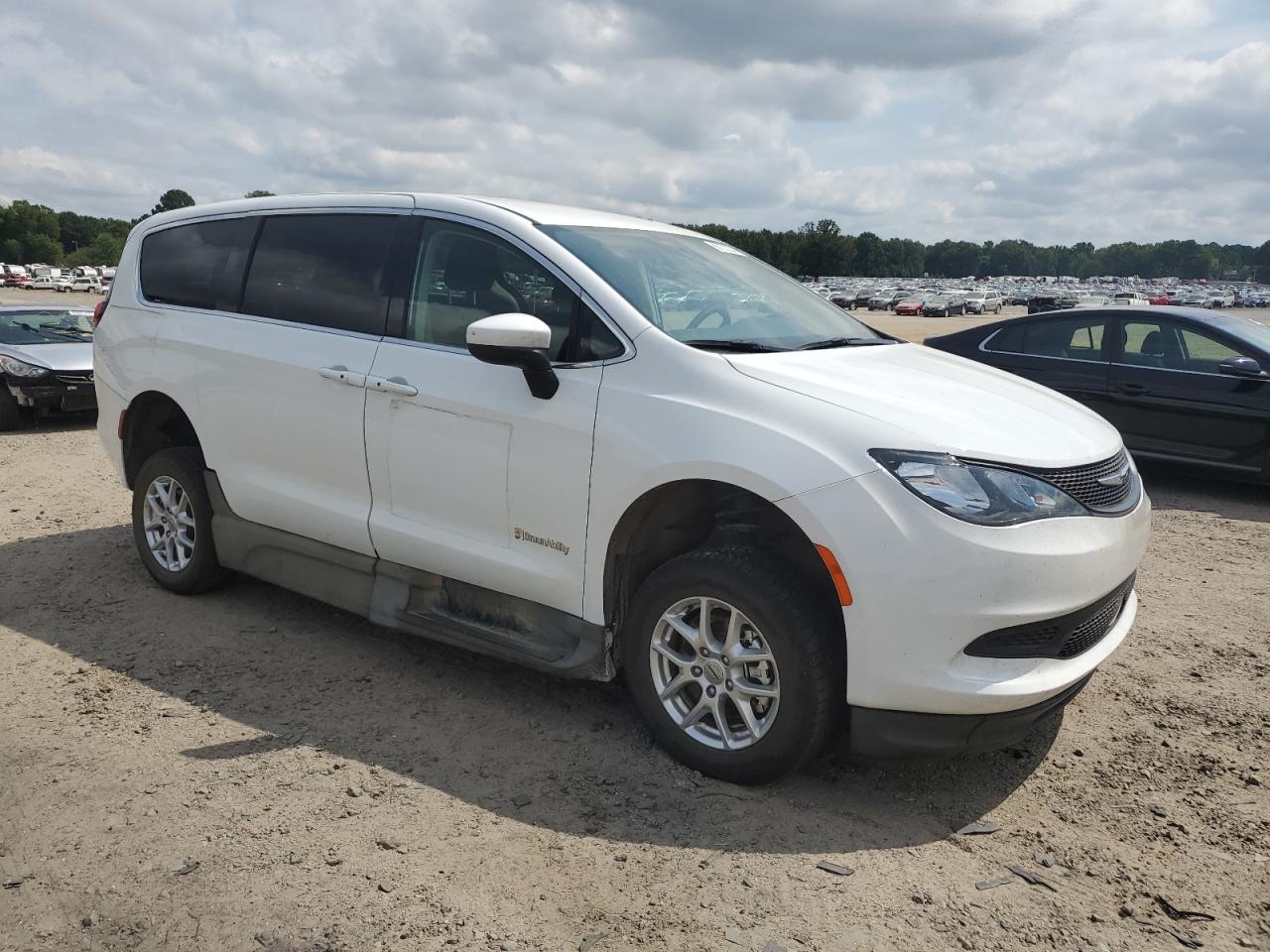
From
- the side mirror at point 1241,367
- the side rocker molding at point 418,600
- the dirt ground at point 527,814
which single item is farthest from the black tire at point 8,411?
the side mirror at point 1241,367

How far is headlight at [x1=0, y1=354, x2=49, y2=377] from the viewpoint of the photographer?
10.5 m

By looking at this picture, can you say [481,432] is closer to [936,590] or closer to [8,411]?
[936,590]

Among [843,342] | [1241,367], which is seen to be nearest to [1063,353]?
[1241,367]

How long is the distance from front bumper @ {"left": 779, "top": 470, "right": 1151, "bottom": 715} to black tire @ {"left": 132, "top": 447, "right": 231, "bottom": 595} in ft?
10.5

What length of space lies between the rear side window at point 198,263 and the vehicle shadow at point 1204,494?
6.69 meters

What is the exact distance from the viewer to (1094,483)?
3314 millimetres

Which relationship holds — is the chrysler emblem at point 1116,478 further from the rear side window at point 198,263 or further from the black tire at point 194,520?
Answer: the black tire at point 194,520

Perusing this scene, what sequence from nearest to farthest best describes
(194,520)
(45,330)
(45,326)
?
(194,520), (45,330), (45,326)

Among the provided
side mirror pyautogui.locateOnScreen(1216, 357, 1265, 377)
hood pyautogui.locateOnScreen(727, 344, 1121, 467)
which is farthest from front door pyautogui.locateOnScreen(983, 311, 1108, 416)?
hood pyautogui.locateOnScreen(727, 344, 1121, 467)

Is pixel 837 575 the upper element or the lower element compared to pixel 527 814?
upper

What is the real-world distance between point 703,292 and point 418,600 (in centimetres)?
169

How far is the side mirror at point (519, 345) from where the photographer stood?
344cm

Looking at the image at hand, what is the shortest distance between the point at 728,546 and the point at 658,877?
3.53ft

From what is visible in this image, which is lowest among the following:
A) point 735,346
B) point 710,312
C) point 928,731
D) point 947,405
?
point 928,731
